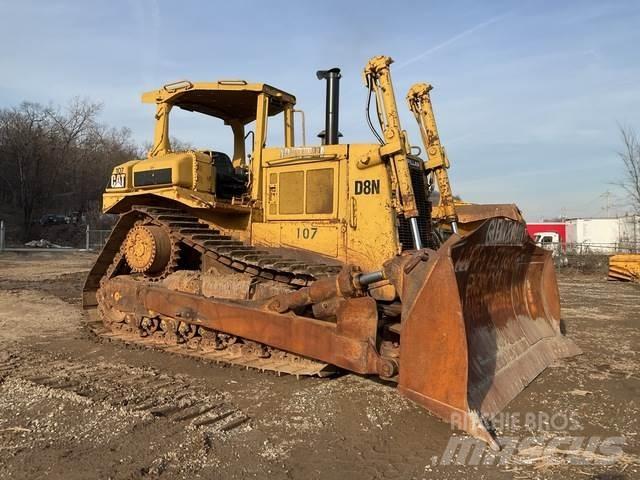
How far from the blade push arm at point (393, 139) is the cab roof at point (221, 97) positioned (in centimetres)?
135

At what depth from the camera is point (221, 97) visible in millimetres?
7602

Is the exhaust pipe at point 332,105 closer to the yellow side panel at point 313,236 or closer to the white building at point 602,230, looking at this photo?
the yellow side panel at point 313,236

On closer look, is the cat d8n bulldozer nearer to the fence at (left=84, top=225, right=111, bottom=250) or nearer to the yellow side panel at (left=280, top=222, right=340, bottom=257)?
the yellow side panel at (left=280, top=222, right=340, bottom=257)

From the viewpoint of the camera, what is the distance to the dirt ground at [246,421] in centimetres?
346

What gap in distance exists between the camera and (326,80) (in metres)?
7.08

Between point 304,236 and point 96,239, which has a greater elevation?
point 304,236

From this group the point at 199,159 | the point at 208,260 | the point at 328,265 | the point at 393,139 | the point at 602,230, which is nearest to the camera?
the point at 328,265

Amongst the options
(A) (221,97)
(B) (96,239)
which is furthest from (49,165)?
(A) (221,97)

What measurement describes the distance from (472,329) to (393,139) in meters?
2.68

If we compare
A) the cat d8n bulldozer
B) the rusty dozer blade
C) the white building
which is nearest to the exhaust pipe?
the cat d8n bulldozer

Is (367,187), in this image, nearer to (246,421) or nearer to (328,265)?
(328,265)

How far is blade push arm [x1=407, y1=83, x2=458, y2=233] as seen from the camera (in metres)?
7.81

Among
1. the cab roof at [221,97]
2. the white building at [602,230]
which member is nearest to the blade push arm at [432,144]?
the cab roof at [221,97]

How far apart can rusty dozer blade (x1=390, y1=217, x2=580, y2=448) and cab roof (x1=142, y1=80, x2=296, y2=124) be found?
384cm
